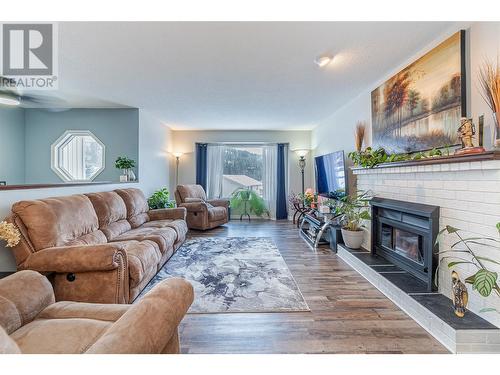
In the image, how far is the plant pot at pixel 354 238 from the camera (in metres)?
3.26

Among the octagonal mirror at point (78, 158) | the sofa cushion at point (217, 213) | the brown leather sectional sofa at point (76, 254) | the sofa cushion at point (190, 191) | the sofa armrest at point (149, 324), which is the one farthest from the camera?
the sofa cushion at point (190, 191)

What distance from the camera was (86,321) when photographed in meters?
1.14

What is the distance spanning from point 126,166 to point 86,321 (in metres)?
3.46

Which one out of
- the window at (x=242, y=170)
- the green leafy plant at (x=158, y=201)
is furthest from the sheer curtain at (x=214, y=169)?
the green leafy plant at (x=158, y=201)

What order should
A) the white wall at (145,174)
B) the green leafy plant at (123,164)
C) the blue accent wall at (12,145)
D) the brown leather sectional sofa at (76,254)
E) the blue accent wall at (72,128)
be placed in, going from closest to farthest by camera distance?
1. the brown leather sectional sofa at (76,254)
2. the white wall at (145,174)
3. the green leafy plant at (123,164)
4. the blue accent wall at (12,145)
5. the blue accent wall at (72,128)

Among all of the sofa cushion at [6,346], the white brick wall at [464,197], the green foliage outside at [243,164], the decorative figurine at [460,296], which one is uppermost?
the green foliage outside at [243,164]

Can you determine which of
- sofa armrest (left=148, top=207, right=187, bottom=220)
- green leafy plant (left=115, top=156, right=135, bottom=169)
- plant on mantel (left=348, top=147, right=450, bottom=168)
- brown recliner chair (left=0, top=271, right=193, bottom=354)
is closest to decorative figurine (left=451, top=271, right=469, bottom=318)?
plant on mantel (left=348, top=147, right=450, bottom=168)

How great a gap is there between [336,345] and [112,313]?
4.52 feet

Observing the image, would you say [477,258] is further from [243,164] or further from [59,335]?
[243,164]

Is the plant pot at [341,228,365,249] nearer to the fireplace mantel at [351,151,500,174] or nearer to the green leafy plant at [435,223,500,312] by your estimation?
the fireplace mantel at [351,151,500,174]

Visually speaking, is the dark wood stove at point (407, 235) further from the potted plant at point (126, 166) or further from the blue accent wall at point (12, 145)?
the blue accent wall at point (12, 145)

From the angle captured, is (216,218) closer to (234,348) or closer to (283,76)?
(283,76)

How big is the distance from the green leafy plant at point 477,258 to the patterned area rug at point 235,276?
1.17m

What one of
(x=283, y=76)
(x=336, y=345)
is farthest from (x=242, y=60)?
(x=336, y=345)
